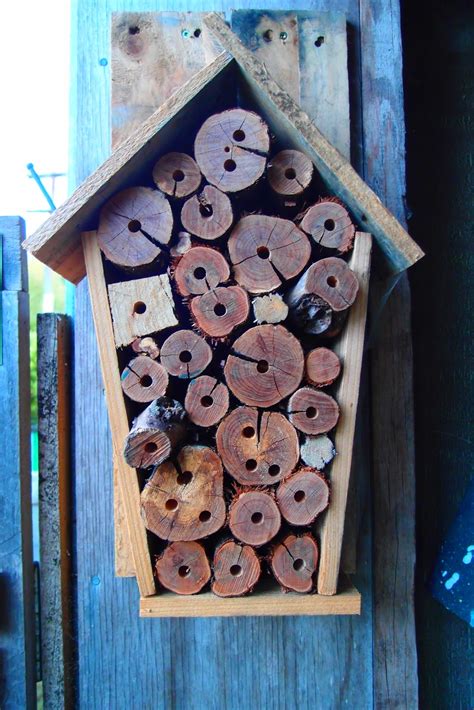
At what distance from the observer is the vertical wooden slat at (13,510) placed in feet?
3.59

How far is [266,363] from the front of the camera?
0.78m

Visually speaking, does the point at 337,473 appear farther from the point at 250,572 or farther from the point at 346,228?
the point at 346,228

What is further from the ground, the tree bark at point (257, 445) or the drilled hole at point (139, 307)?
the drilled hole at point (139, 307)

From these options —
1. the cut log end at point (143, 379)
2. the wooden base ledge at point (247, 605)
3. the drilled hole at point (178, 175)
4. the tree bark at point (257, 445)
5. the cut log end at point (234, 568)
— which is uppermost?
the drilled hole at point (178, 175)

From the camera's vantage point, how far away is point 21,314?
A: 113cm

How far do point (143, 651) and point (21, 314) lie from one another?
2.51 feet

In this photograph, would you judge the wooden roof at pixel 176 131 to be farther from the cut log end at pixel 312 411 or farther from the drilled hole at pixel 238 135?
the cut log end at pixel 312 411

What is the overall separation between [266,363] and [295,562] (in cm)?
31

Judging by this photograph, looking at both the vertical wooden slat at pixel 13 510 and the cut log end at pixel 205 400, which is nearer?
the cut log end at pixel 205 400

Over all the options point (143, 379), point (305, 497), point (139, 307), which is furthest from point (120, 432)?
point (305, 497)

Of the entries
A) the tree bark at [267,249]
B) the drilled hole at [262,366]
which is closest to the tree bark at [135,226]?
the tree bark at [267,249]

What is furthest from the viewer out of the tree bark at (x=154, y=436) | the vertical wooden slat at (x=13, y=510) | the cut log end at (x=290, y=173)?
the vertical wooden slat at (x=13, y=510)

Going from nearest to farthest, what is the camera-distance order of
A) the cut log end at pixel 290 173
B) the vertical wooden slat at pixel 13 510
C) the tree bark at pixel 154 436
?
the tree bark at pixel 154 436, the cut log end at pixel 290 173, the vertical wooden slat at pixel 13 510

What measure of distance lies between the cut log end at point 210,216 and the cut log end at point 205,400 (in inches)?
8.6
